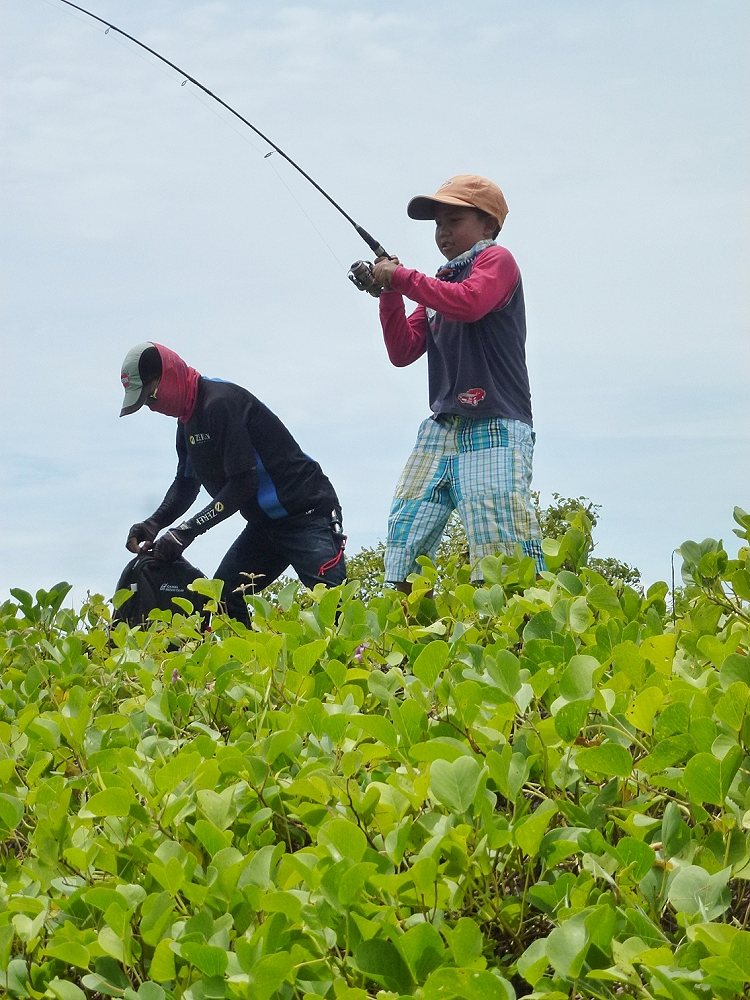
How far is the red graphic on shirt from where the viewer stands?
19.3 ft

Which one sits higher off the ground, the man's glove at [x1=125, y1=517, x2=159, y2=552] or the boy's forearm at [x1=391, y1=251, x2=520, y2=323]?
the boy's forearm at [x1=391, y1=251, x2=520, y2=323]

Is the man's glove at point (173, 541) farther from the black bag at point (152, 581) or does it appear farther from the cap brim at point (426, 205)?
the cap brim at point (426, 205)

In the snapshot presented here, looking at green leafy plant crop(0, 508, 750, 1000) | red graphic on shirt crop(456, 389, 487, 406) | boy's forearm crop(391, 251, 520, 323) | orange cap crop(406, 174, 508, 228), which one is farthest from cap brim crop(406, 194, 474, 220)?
green leafy plant crop(0, 508, 750, 1000)

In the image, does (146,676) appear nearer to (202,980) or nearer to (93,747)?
(93,747)

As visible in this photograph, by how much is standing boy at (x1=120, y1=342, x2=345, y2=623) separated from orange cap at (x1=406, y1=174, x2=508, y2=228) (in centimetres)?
192

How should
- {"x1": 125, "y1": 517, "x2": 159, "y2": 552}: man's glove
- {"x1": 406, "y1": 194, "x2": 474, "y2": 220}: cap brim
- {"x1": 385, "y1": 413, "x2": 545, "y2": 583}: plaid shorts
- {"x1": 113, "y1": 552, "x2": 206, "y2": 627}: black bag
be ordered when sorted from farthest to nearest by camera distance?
{"x1": 125, "y1": 517, "x2": 159, "y2": 552}: man's glove < {"x1": 113, "y1": 552, "x2": 206, "y2": 627}: black bag < {"x1": 406, "y1": 194, "x2": 474, "y2": 220}: cap brim < {"x1": 385, "y1": 413, "x2": 545, "y2": 583}: plaid shorts

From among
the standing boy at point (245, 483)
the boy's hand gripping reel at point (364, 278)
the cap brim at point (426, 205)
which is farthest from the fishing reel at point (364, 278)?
the standing boy at point (245, 483)

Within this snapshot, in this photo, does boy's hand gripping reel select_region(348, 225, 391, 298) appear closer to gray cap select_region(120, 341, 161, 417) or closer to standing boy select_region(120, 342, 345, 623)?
standing boy select_region(120, 342, 345, 623)

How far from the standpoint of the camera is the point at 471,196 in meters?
6.39

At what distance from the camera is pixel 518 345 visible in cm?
619

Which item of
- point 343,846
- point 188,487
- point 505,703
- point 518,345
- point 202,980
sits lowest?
point 202,980

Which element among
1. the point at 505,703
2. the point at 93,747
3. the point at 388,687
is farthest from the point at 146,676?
the point at 505,703

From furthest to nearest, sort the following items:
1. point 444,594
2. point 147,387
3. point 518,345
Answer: point 147,387, point 518,345, point 444,594

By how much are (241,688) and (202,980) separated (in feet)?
3.60
